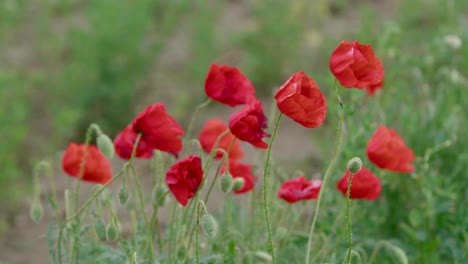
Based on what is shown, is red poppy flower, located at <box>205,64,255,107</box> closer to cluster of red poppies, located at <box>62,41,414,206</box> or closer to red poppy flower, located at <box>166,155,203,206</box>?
cluster of red poppies, located at <box>62,41,414,206</box>

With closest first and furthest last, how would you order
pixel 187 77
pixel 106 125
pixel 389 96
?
1. pixel 389 96
2. pixel 106 125
3. pixel 187 77

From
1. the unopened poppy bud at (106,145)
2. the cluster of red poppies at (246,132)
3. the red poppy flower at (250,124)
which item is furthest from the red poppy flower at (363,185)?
the unopened poppy bud at (106,145)

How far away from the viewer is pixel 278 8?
4.60m

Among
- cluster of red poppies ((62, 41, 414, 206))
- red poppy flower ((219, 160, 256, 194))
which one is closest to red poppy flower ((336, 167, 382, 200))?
cluster of red poppies ((62, 41, 414, 206))

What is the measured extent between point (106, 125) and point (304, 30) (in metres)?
1.24

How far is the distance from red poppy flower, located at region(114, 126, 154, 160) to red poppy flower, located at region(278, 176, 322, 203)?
0.32m

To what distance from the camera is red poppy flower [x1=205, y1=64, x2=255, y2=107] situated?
6.36 feet

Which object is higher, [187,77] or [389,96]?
[187,77]

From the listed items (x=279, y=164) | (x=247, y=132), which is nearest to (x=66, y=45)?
(x=279, y=164)

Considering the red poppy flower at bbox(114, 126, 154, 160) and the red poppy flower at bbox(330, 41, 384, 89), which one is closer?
the red poppy flower at bbox(330, 41, 384, 89)

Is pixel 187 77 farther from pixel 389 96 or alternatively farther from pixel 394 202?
pixel 394 202

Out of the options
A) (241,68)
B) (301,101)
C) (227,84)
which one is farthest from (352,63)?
(241,68)

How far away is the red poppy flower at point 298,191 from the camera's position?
2010 millimetres

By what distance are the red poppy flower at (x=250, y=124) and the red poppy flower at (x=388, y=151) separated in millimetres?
468
